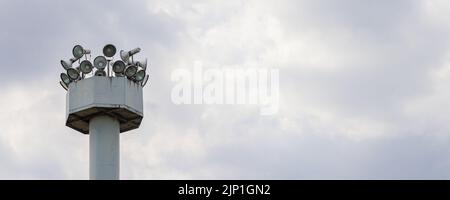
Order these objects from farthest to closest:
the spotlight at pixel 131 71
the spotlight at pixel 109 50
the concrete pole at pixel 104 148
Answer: the spotlight at pixel 131 71
the spotlight at pixel 109 50
the concrete pole at pixel 104 148

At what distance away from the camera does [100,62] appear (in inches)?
2874

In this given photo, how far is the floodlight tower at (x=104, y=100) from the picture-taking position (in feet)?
237

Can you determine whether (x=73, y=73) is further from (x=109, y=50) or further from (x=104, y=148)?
(x=104, y=148)

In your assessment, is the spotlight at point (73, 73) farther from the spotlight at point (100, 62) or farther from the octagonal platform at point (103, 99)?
the spotlight at point (100, 62)

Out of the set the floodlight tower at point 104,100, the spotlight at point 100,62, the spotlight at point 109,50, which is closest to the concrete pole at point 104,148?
the floodlight tower at point 104,100

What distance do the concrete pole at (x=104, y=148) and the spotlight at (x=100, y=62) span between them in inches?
127

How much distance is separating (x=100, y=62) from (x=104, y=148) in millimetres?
5412
